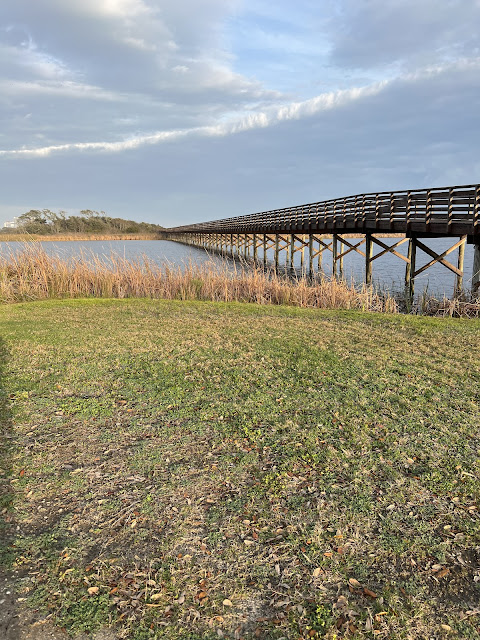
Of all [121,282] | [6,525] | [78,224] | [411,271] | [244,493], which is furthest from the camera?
[78,224]

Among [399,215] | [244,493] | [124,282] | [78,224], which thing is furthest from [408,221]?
[78,224]

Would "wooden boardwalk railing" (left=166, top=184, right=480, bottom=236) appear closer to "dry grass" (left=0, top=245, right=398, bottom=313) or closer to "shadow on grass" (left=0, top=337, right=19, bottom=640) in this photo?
"dry grass" (left=0, top=245, right=398, bottom=313)

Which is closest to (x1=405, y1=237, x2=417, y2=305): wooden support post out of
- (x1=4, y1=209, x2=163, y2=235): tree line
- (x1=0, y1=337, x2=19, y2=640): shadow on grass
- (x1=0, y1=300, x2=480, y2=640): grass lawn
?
(x1=0, y1=300, x2=480, y2=640): grass lawn

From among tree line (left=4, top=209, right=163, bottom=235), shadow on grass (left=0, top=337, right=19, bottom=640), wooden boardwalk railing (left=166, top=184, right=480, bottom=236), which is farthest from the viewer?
tree line (left=4, top=209, right=163, bottom=235)

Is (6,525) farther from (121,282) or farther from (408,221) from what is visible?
(408,221)

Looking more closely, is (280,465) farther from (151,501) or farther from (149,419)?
(149,419)

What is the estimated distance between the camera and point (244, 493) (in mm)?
3324

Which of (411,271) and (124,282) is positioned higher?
(411,271)

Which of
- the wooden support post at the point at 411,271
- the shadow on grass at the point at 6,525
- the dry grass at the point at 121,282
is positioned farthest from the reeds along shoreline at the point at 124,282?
the shadow on grass at the point at 6,525

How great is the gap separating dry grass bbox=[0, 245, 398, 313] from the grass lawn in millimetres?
6785

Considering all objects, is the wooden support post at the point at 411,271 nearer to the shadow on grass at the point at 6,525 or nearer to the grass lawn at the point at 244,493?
the grass lawn at the point at 244,493

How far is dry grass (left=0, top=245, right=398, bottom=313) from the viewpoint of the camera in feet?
42.8

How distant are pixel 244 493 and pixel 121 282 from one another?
1139cm

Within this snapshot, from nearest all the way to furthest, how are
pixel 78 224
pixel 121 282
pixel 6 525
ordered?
pixel 6 525
pixel 121 282
pixel 78 224
